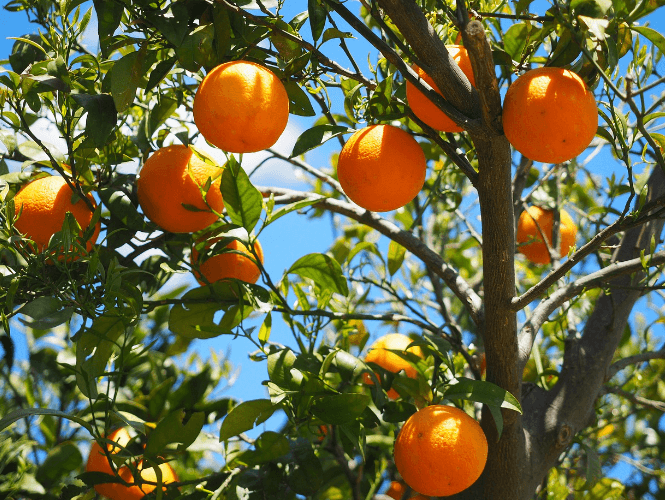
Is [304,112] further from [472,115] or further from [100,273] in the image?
[100,273]

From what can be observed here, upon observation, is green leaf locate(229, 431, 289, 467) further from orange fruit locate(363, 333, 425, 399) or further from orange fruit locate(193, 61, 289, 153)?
orange fruit locate(193, 61, 289, 153)

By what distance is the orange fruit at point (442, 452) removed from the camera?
0.97m

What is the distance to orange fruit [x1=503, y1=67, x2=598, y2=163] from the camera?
0.80 m

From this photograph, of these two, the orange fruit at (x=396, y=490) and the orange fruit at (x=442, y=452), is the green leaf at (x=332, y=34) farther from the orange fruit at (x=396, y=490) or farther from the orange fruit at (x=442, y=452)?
the orange fruit at (x=396, y=490)

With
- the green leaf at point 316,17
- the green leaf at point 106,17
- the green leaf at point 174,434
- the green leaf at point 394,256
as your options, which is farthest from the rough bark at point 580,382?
the green leaf at point 106,17

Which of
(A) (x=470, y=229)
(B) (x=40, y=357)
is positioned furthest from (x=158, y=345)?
(A) (x=470, y=229)

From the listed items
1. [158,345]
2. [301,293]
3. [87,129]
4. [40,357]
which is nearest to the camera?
[87,129]

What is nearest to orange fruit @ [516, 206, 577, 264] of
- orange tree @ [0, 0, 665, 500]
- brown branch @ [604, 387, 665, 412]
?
orange tree @ [0, 0, 665, 500]

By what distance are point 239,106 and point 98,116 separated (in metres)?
0.24

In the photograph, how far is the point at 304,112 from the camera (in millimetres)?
1003

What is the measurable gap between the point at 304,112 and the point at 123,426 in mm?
772

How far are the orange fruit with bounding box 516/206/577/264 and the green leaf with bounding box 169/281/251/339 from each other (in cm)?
76

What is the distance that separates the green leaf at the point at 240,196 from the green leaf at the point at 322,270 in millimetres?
175

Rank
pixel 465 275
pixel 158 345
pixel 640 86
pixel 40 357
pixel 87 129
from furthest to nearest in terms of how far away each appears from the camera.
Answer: pixel 465 275 → pixel 158 345 → pixel 40 357 → pixel 87 129 → pixel 640 86
